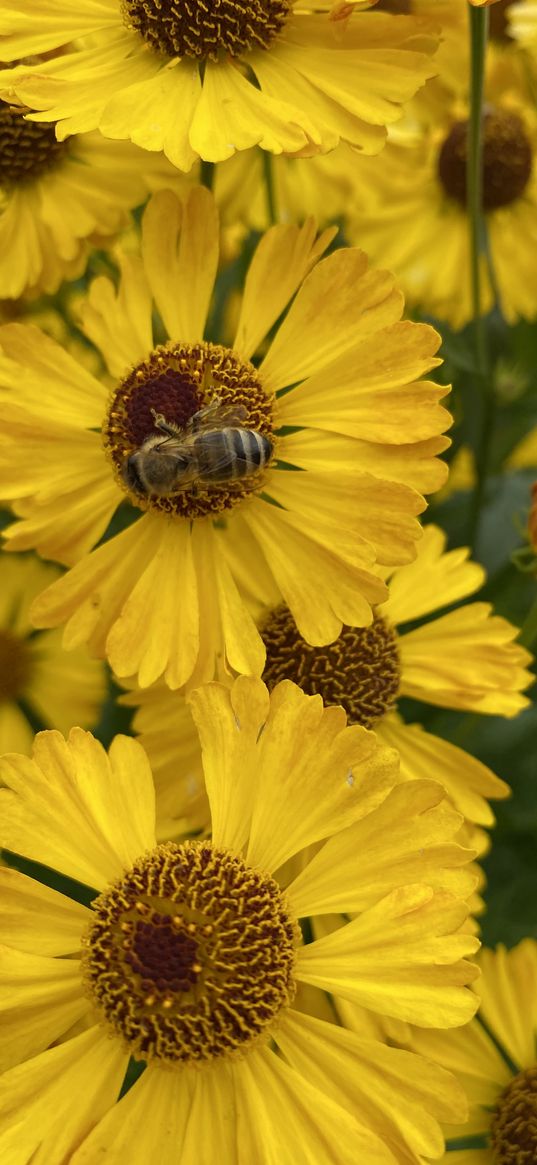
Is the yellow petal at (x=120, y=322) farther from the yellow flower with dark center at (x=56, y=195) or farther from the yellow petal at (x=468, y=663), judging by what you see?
the yellow petal at (x=468, y=663)

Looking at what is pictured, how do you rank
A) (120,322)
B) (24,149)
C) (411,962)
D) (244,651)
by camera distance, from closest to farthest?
(411,962) → (244,651) → (120,322) → (24,149)

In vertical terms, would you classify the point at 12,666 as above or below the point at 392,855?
below

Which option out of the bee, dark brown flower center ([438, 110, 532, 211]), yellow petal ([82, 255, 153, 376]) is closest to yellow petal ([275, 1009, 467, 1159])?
the bee

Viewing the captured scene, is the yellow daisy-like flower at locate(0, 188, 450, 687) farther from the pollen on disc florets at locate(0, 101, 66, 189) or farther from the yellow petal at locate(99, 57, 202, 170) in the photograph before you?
the pollen on disc florets at locate(0, 101, 66, 189)

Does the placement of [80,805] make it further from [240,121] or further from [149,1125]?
[240,121]

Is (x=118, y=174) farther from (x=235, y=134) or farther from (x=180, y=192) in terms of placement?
(x=235, y=134)

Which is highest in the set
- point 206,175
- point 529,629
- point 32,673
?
point 206,175

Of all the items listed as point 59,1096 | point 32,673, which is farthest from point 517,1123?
point 32,673

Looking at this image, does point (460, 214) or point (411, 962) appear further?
point (460, 214)
